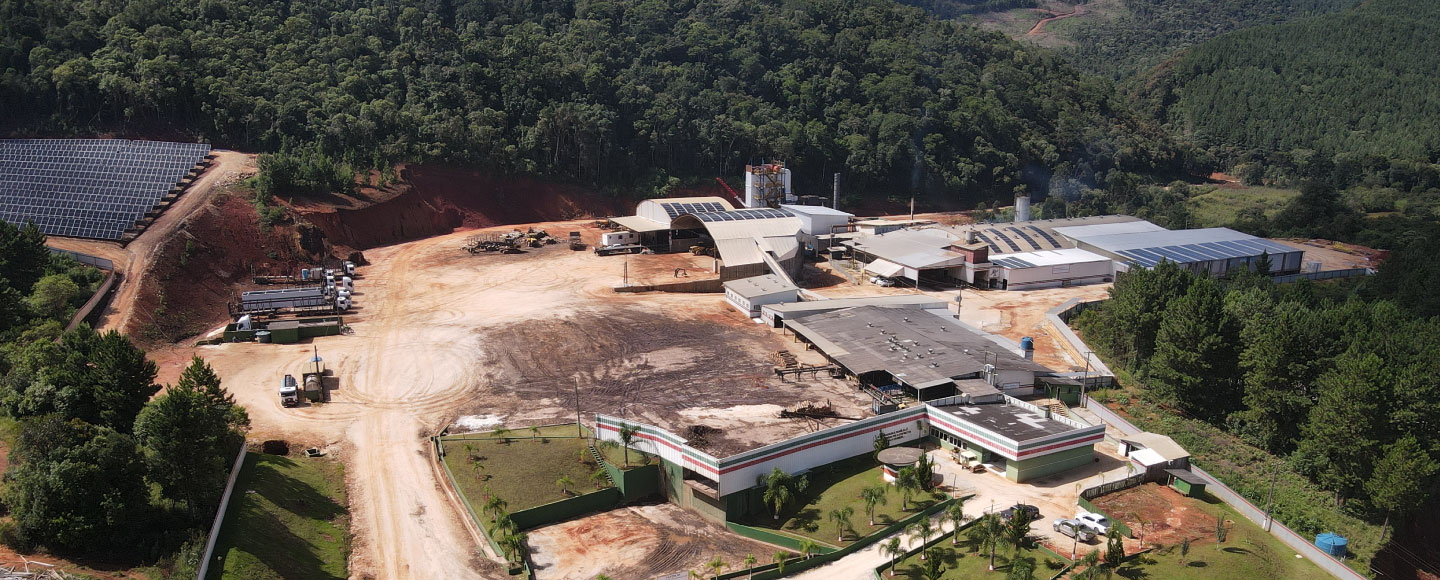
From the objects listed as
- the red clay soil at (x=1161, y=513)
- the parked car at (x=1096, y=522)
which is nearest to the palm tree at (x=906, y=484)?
the parked car at (x=1096, y=522)

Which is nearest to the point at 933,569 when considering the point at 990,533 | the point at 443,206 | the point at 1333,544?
the point at 990,533

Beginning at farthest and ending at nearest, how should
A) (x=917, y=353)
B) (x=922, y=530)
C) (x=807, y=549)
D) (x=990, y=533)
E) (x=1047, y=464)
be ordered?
(x=917, y=353)
(x=1047, y=464)
(x=922, y=530)
(x=807, y=549)
(x=990, y=533)

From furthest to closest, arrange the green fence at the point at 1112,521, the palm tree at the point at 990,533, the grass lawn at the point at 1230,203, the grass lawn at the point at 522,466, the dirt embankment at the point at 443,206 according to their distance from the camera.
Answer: the grass lawn at the point at 1230,203 → the dirt embankment at the point at 443,206 → the grass lawn at the point at 522,466 → the green fence at the point at 1112,521 → the palm tree at the point at 990,533

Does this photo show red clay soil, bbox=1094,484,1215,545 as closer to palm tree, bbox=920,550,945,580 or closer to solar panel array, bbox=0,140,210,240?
palm tree, bbox=920,550,945,580

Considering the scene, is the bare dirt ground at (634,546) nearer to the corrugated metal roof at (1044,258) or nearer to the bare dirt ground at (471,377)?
the bare dirt ground at (471,377)

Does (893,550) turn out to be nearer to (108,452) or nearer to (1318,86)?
(108,452)

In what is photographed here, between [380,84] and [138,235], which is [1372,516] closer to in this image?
[138,235]
